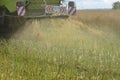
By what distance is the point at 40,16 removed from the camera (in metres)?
11.8

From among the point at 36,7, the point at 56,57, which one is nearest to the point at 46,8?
the point at 36,7

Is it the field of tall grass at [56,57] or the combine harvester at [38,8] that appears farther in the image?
the combine harvester at [38,8]

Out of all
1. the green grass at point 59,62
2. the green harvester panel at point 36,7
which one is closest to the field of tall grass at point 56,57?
the green grass at point 59,62

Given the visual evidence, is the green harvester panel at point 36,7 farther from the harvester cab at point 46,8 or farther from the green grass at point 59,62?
the green grass at point 59,62

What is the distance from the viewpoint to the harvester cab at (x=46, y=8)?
38.3 feet

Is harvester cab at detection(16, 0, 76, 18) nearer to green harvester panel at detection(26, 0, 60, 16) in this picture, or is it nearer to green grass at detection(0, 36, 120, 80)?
green harvester panel at detection(26, 0, 60, 16)

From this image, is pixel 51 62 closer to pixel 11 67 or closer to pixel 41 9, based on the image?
pixel 11 67

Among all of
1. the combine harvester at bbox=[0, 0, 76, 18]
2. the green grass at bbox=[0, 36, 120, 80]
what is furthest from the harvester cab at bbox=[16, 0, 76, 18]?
the green grass at bbox=[0, 36, 120, 80]

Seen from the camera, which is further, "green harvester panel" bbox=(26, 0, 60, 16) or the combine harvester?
"green harvester panel" bbox=(26, 0, 60, 16)

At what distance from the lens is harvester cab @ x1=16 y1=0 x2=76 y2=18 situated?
460 inches

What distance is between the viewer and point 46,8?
11.6 meters

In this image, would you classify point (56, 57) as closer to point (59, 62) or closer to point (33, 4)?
point (59, 62)

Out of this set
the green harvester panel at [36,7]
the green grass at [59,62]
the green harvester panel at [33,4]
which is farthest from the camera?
the green harvester panel at [36,7]

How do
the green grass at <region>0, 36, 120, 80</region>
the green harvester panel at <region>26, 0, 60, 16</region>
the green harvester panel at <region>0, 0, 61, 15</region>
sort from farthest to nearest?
the green harvester panel at <region>26, 0, 60, 16</region> < the green harvester panel at <region>0, 0, 61, 15</region> < the green grass at <region>0, 36, 120, 80</region>
